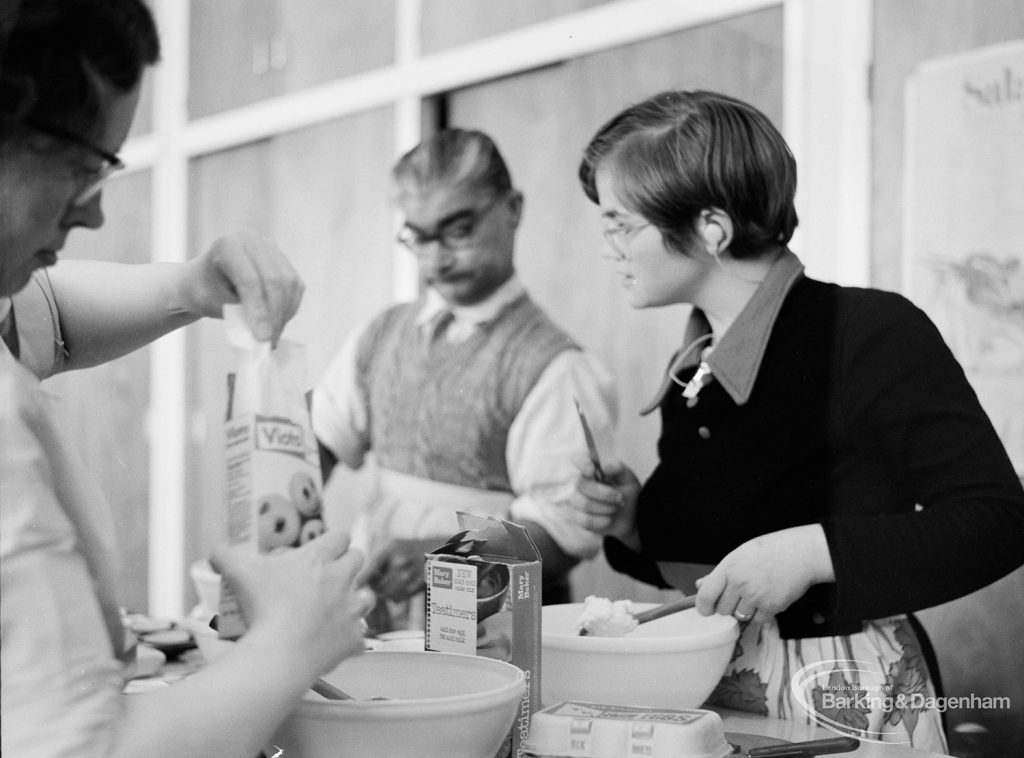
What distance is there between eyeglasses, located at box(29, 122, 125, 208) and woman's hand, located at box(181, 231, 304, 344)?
20cm

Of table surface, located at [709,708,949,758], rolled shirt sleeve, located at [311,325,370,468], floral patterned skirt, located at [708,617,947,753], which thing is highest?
rolled shirt sleeve, located at [311,325,370,468]

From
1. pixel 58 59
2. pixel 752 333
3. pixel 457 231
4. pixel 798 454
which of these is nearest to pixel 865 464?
pixel 798 454

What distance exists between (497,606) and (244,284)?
1.26 ft

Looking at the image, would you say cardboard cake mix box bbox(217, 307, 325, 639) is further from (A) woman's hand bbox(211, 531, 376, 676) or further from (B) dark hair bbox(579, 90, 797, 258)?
(B) dark hair bbox(579, 90, 797, 258)

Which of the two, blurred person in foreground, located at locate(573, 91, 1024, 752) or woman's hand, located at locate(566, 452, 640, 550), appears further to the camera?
woman's hand, located at locate(566, 452, 640, 550)

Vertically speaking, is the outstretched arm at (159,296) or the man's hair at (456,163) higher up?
the man's hair at (456,163)

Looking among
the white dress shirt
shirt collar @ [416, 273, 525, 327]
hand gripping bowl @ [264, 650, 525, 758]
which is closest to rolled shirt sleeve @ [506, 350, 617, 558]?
the white dress shirt

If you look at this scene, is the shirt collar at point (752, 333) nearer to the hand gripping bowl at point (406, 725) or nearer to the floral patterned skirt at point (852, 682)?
the floral patterned skirt at point (852, 682)

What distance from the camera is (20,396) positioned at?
71 centimetres

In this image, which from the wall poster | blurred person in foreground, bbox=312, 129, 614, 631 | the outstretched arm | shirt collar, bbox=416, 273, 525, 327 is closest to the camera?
the outstretched arm

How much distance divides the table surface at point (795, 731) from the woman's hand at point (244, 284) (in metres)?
0.61

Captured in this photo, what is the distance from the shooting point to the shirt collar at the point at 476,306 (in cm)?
149

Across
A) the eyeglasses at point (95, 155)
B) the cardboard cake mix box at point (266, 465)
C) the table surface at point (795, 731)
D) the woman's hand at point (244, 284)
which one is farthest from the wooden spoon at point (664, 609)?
the eyeglasses at point (95, 155)

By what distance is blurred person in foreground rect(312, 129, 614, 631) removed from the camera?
138 centimetres
